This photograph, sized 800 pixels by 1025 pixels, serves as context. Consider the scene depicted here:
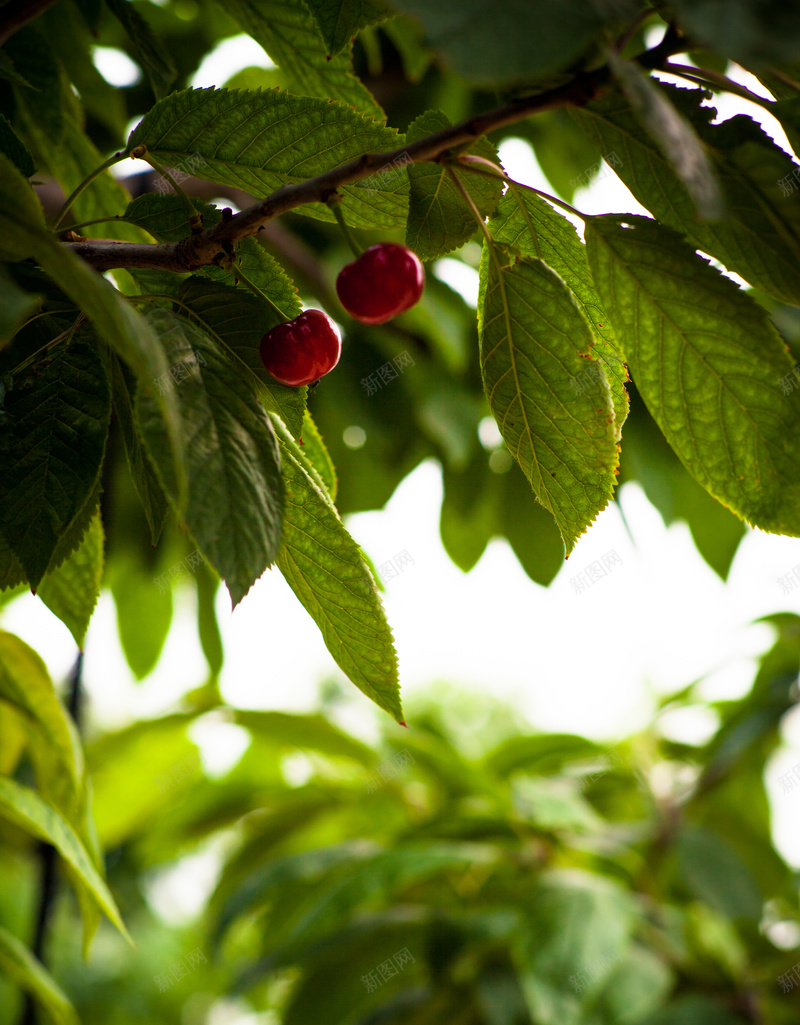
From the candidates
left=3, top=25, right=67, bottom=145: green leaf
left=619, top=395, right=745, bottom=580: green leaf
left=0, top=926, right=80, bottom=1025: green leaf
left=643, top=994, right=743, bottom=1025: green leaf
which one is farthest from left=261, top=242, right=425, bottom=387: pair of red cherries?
left=643, top=994, right=743, bottom=1025: green leaf

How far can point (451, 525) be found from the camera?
5.15 feet

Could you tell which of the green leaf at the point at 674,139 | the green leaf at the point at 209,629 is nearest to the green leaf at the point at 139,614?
the green leaf at the point at 209,629

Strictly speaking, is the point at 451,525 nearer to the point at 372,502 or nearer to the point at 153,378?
the point at 372,502

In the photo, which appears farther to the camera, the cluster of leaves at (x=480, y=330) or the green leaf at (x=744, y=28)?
the cluster of leaves at (x=480, y=330)

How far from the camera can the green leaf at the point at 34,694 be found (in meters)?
0.67

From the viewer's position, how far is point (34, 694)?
0.67m

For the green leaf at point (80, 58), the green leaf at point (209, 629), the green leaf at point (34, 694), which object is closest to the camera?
the green leaf at point (34, 694)

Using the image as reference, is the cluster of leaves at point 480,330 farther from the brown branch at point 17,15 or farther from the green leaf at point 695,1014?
the green leaf at point 695,1014

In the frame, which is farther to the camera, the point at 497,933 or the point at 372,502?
the point at 372,502

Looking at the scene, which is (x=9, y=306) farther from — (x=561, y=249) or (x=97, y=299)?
(x=561, y=249)

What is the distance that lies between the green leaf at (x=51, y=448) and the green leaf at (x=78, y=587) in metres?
0.17

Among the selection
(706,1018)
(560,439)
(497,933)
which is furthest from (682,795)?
(560,439)

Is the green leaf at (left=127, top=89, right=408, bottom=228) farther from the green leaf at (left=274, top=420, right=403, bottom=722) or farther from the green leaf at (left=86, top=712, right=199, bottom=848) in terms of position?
the green leaf at (left=86, top=712, right=199, bottom=848)

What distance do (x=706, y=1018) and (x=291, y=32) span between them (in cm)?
127
